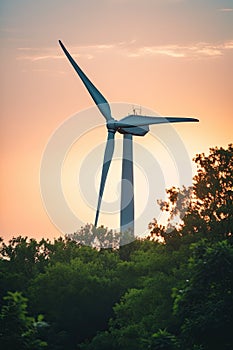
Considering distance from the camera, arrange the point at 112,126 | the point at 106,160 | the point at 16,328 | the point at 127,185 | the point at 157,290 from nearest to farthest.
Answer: the point at 16,328, the point at 157,290, the point at 106,160, the point at 112,126, the point at 127,185

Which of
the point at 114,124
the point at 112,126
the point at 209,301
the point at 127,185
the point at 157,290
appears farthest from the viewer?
the point at 127,185

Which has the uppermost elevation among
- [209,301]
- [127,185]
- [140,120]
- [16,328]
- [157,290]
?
[127,185]

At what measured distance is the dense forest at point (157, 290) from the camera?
81438 mm

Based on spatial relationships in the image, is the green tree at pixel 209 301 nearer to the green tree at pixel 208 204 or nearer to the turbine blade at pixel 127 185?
the green tree at pixel 208 204

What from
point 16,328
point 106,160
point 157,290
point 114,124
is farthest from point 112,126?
point 16,328

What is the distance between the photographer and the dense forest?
3206 inches

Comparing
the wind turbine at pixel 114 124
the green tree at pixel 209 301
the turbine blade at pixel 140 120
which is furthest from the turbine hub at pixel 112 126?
the green tree at pixel 209 301

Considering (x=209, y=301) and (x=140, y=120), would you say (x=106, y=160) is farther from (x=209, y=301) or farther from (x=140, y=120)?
(x=209, y=301)

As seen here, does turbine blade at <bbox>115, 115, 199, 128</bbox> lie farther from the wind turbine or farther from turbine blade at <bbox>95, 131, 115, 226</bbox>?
turbine blade at <bbox>95, 131, 115, 226</bbox>

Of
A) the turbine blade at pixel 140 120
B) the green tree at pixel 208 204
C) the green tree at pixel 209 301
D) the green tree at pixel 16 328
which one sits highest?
the turbine blade at pixel 140 120

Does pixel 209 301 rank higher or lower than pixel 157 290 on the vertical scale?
lower

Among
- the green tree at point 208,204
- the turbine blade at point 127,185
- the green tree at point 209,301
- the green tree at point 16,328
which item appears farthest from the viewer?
the turbine blade at point 127,185

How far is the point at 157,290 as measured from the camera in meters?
106

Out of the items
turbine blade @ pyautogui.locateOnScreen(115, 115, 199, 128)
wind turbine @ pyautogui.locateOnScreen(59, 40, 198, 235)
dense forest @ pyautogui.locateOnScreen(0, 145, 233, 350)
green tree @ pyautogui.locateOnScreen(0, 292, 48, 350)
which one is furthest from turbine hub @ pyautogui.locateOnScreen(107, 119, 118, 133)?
green tree @ pyautogui.locateOnScreen(0, 292, 48, 350)
